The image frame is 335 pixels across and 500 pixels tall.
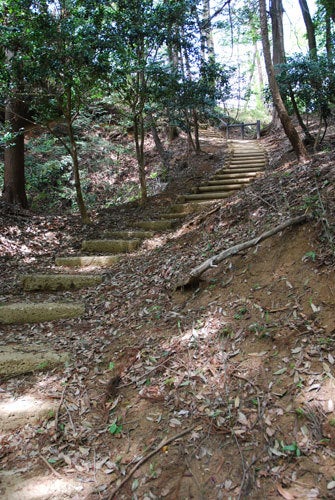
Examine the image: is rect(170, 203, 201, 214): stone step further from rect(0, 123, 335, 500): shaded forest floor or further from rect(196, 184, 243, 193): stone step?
rect(0, 123, 335, 500): shaded forest floor

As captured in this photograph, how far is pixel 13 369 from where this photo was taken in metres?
3.27

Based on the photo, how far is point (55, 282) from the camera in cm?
518

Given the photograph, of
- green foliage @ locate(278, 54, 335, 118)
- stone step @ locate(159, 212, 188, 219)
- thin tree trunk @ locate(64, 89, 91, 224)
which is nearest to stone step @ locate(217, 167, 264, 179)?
green foliage @ locate(278, 54, 335, 118)

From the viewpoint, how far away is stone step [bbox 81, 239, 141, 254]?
20.5 ft

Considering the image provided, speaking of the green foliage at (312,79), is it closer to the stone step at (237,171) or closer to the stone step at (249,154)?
the stone step at (237,171)

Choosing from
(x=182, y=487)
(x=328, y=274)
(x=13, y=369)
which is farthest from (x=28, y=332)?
(x=328, y=274)

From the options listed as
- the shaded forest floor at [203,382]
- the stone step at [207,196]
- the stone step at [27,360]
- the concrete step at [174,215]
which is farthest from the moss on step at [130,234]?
the stone step at [27,360]

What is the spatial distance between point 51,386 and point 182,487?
153 centimetres

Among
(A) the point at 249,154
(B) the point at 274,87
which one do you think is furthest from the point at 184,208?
(A) the point at 249,154

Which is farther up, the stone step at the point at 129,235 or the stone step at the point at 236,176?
the stone step at the point at 236,176

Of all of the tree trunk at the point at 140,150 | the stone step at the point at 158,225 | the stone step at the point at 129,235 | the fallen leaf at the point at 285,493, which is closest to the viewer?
the fallen leaf at the point at 285,493

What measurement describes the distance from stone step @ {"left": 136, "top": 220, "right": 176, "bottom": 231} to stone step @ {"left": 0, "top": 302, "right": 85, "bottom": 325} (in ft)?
9.97

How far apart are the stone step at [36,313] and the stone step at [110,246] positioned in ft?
6.82

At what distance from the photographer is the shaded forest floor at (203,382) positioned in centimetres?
208
